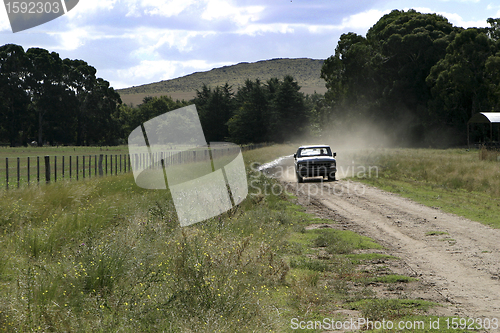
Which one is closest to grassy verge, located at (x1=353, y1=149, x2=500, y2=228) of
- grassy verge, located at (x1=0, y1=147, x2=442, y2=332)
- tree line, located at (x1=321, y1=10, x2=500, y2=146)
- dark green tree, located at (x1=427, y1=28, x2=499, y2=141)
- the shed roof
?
grassy verge, located at (x1=0, y1=147, x2=442, y2=332)

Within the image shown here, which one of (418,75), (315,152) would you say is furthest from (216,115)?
(315,152)

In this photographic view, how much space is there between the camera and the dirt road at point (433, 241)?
250 inches

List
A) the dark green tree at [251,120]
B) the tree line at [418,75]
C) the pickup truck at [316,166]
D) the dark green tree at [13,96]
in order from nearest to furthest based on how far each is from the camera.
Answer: the pickup truck at [316,166] → the tree line at [418,75] → the dark green tree at [13,96] → the dark green tree at [251,120]

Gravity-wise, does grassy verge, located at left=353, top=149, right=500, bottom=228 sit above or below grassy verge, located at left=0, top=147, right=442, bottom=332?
below

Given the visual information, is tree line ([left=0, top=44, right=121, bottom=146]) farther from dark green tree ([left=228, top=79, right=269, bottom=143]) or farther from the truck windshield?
the truck windshield

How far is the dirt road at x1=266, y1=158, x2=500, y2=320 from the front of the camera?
6355mm

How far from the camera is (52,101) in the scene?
292 ft

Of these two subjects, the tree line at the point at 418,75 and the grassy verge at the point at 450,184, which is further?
the tree line at the point at 418,75

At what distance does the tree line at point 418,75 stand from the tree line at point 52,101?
49996mm

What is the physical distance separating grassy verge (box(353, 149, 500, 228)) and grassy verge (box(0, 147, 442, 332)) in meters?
6.14

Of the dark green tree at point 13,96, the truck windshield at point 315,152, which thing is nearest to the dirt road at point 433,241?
the truck windshield at point 315,152

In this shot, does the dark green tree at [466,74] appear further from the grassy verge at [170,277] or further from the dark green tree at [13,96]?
the dark green tree at [13,96]

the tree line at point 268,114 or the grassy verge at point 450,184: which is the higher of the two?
the tree line at point 268,114

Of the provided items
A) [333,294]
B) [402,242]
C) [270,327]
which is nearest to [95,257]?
[270,327]
